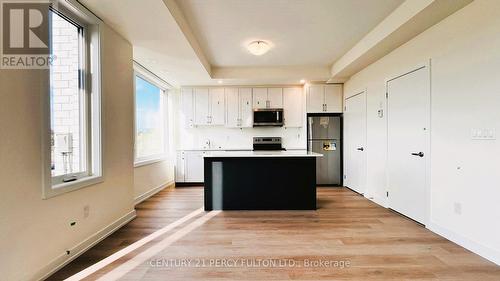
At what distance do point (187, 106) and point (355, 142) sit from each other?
401 centimetres

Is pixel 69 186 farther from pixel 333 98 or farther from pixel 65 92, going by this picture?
pixel 333 98

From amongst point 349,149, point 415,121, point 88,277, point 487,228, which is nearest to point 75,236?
point 88,277

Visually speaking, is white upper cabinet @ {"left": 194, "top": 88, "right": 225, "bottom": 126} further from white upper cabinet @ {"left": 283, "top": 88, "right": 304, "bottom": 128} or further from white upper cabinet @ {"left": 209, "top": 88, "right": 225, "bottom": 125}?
white upper cabinet @ {"left": 283, "top": 88, "right": 304, "bottom": 128}

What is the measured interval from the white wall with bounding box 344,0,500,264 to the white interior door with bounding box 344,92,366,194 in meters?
1.58

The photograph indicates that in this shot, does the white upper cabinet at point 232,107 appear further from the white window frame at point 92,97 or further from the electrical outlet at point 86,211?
the electrical outlet at point 86,211

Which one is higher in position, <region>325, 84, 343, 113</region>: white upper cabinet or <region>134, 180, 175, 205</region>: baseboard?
<region>325, 84, 343, 113</region>: white upper cabinet

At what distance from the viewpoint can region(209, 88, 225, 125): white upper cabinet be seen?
5.99 m

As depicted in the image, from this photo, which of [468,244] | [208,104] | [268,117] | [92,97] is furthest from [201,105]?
[468,244]

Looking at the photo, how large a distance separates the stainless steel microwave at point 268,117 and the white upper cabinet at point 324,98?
0.72m

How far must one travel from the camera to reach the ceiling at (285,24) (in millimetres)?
2738

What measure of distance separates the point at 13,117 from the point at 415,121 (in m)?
4.23

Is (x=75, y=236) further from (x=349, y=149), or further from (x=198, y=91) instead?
(x=349, y=149)

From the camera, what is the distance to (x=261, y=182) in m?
3.84

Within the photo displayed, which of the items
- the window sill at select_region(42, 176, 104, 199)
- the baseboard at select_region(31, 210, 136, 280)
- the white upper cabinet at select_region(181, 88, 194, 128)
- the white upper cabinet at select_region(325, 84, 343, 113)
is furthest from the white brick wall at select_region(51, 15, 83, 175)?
the white upper cabinet at select_region(325, 84, 343, 113)
